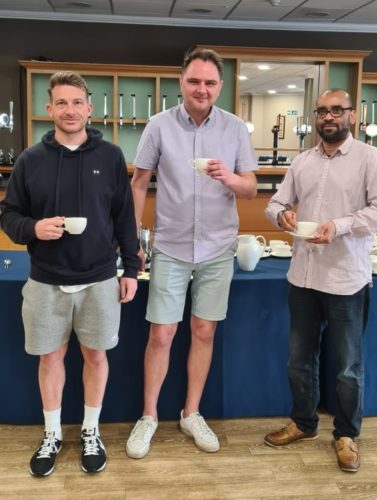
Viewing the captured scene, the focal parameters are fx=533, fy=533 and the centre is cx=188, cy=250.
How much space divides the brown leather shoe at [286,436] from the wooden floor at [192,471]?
0.09ft

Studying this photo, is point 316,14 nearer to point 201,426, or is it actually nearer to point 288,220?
point 288,220

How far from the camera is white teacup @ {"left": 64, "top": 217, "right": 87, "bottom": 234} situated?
177 centimetres

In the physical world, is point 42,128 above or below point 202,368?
above

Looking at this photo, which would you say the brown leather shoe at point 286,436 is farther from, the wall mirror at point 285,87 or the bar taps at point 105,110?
the bar taps at point 105,110

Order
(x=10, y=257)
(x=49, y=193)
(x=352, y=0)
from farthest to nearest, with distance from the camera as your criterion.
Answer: (x=352, y=0) < (x=10, y=257) < (x=49, y=193)

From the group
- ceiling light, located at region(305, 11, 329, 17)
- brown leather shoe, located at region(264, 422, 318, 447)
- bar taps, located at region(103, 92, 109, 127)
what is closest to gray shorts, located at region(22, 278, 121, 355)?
brown leather shoe, located at region(264, 422, 318, 447)

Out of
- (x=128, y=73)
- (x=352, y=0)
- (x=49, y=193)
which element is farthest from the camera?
(x=128, y=73)

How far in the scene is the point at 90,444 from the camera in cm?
214

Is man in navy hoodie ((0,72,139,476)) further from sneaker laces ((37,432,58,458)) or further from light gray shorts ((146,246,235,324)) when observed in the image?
light gray shorts ((146,246,235,324))

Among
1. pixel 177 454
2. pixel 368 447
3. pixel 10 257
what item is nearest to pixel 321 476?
pixel 368 447

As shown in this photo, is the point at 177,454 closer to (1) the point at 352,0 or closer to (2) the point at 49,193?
(2) the point at 49,193

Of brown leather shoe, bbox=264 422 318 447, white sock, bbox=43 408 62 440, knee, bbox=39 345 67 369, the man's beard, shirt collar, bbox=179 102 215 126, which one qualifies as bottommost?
brown leather shoe, bbox=264 422 318 447

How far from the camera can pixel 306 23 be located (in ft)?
21.7

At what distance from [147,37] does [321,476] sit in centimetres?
572
